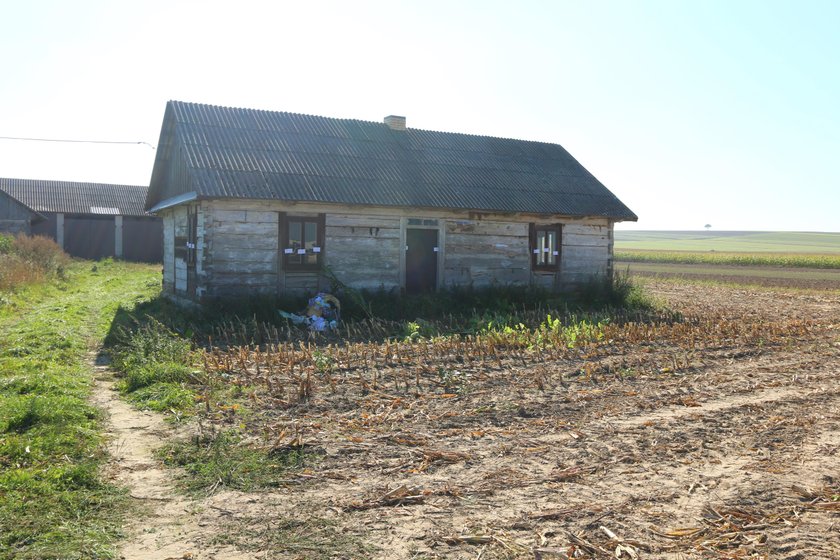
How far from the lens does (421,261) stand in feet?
61.4

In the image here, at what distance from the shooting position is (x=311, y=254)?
1706 centimetres

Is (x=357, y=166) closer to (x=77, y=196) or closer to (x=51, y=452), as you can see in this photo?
(x=51, y=452)

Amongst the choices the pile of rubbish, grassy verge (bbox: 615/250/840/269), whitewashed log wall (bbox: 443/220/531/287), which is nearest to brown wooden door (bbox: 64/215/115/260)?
whitewashed log wall (bbox: 443/220/531/287)

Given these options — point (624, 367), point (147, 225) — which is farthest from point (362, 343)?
point (147, 225)

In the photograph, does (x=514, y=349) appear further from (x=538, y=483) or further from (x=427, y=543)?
(x=427, y=543)

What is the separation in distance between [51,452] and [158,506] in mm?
1556

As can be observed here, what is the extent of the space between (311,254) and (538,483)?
470 inches

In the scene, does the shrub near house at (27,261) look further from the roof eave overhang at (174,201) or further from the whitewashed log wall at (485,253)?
the whitewashed log wall at (485,253)

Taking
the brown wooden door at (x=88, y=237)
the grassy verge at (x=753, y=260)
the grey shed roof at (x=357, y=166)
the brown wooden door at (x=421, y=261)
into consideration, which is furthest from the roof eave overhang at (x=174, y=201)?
the grassy verge at (x=753, y=260)

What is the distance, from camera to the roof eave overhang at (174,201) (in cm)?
1629

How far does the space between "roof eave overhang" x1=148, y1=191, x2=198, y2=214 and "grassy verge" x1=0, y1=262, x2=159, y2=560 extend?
3784mm

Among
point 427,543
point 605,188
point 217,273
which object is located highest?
point 605,188

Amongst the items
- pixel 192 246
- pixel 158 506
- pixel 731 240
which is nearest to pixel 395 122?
pixel 192 246

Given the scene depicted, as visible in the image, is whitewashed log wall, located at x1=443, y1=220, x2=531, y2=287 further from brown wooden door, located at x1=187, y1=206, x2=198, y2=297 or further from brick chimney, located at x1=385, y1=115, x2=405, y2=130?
brown wooden door, located at x1=187, y1=206, x2=198, y2=297
